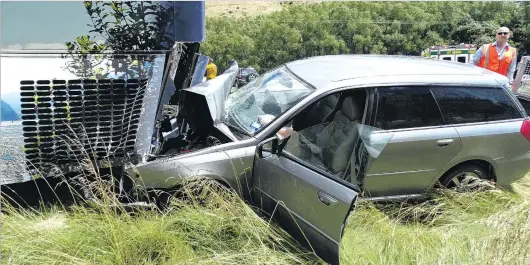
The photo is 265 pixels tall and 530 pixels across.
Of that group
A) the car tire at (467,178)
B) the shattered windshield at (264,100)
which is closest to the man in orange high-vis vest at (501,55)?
the car tire at (467,178)

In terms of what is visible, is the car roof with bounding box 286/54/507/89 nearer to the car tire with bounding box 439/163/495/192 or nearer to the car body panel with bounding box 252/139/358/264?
the car tire with bounding box 439/163/495/192

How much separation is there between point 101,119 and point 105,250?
119 centimetres

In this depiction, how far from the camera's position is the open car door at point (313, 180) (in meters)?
2.54

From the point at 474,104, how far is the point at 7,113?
403cm

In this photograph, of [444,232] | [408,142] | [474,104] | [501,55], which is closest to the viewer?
[444,232]

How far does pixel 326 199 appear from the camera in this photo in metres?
2.59

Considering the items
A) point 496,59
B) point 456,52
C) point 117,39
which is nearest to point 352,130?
point 117,39

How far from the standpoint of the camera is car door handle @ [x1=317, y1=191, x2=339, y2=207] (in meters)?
2.53

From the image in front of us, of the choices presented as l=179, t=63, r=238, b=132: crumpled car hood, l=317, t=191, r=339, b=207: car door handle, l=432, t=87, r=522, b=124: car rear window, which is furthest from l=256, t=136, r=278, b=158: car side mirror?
l=432, t=87, r=522, b=124: car rear window

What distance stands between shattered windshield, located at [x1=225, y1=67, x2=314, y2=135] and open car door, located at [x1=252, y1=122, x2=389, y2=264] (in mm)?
576

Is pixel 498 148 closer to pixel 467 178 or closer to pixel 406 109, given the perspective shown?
pixel 467 178

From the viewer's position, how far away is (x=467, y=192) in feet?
13.5

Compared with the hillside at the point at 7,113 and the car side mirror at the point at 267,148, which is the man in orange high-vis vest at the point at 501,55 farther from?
the hillside at the point at 7,113

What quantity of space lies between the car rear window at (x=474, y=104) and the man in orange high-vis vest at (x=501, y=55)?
2.42m
